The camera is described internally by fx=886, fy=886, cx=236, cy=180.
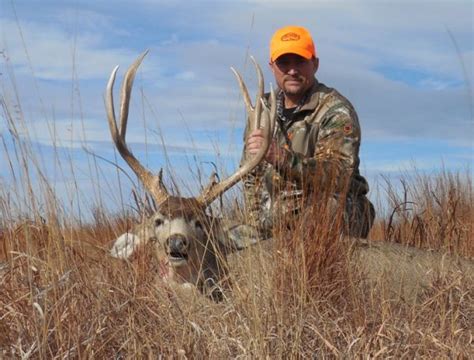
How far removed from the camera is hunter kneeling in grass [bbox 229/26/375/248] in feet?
17.0

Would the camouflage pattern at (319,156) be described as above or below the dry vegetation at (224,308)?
above

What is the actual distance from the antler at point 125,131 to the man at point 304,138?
0.57 m

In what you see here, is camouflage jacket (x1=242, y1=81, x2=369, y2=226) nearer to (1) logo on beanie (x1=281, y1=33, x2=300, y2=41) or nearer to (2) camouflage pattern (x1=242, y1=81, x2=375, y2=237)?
(2) camouflage pattern (x1=242, y1=81, x2=375, y2=237)

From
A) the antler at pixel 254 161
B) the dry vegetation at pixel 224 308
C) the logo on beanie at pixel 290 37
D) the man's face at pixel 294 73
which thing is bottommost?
the dry vegetation at pixel 224 308

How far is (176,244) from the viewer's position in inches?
185

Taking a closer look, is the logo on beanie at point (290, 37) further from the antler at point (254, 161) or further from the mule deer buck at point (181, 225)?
the antler at point (254, 161)

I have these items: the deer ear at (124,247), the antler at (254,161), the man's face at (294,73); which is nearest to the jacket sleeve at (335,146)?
the antler at (254,161)

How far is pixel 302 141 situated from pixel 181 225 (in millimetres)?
1448

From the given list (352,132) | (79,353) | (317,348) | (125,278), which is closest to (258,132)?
(352,132)

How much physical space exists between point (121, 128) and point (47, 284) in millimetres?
2021

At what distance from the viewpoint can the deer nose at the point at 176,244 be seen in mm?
4699

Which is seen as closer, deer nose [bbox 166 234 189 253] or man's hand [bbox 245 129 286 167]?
deer nose [bbox 166 234 189 253]

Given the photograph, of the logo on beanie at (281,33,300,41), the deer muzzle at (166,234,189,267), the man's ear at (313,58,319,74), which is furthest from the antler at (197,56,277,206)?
the man's ear at (313,58,319,74)

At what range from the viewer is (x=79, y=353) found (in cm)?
314
